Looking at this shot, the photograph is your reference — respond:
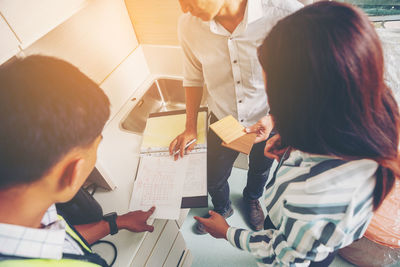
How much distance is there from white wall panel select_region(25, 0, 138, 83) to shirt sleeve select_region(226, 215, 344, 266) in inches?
45.1

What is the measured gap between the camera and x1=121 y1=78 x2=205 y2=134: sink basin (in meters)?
1.46

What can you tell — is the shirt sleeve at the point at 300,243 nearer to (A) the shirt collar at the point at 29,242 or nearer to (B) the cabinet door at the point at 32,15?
(A) the shirt collar at the point at 29,242

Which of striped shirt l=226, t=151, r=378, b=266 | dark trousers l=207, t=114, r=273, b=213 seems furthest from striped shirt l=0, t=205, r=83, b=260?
dark trousers l=207, t=114, r=273, b=213

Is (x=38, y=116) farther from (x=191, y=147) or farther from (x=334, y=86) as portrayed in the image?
(x=191, y=147)

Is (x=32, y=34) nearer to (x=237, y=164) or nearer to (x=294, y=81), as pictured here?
(x=294, y=81)

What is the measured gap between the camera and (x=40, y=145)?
44cm

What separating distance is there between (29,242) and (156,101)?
50.5 inches

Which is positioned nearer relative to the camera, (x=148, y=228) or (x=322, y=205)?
(x=322, y=205)

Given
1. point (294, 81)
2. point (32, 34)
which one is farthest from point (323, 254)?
A: point (32, 34)

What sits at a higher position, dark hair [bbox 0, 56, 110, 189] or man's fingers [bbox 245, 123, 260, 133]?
dark hair [bbox 0, 56, 110, 189]

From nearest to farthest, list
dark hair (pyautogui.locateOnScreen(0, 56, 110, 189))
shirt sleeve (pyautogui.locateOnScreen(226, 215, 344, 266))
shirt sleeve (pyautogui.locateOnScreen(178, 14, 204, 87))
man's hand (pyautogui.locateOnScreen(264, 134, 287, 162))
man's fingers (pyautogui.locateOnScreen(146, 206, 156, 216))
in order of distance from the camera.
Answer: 1. dark hair (pyautogui.locateOnScreen(0, 56, 110, 189))
2. shirt sleeve (pyautogui.locateOnScreen(226, 215, 344, 266))
3. man's hand (pyautogui.locateOnScreen(264, 134, 287, 162))
4. man's fingers (pyautogui.locateOnScreen(146, 206, 156, 216))
5. shirt sleeve (pyautogui.locateOnScreen(178, 14, 204, 87))

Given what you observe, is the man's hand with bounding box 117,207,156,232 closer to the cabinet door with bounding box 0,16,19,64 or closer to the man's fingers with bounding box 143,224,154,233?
the man's fingers with bounding box 143,224,154,233

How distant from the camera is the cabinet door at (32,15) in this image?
0.56 meters

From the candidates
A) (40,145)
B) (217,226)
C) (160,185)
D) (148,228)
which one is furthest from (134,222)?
(40,145)
